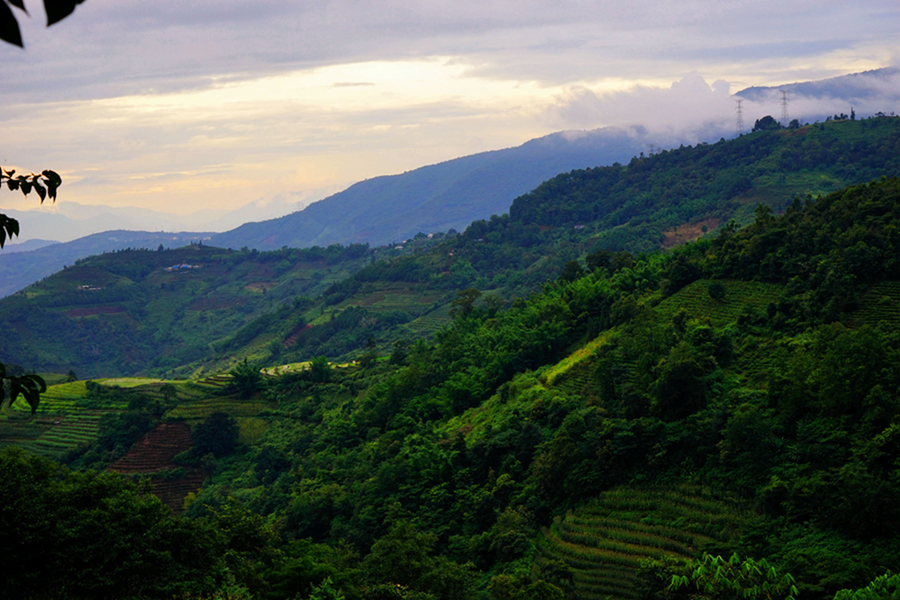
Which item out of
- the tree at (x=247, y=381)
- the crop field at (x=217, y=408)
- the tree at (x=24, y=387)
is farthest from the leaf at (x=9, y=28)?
the tree at (x=247, y=381)

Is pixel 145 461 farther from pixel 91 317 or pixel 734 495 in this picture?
pixel 91 317

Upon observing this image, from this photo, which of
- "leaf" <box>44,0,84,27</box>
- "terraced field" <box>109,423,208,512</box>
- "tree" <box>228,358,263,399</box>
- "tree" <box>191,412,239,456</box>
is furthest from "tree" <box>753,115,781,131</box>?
"leaf" <box>44,0,84,27</box>

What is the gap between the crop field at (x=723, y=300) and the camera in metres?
26.0

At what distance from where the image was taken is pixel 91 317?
108 meters

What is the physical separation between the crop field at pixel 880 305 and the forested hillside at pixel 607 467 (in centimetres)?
6

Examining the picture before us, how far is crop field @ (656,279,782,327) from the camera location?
26.0 meters

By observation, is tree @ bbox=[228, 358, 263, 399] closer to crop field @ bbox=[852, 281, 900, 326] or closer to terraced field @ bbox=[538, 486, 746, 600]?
terraced field @ bbox=[538, 486, 746, 600]

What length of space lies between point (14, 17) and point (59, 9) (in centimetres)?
20

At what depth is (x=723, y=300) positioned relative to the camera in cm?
2738

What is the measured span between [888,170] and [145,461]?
6612 centimetres

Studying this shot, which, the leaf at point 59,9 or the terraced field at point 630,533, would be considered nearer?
the leaf at point 59,9

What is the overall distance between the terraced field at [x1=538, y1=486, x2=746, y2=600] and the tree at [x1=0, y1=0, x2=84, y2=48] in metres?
15.6

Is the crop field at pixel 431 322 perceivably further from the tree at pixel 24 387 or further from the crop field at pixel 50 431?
the tree at pixel 24 387

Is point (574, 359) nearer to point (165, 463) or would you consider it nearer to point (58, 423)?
point (165, 463)
